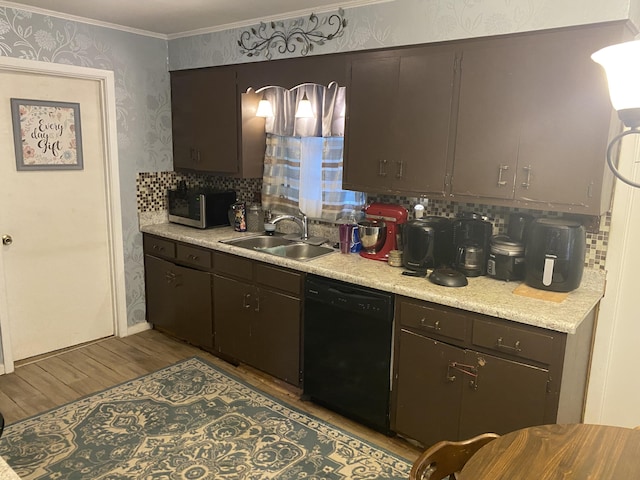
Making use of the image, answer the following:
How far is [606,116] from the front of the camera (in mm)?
2174

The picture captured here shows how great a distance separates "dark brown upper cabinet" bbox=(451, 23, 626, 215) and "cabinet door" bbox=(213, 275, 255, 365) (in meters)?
1.60

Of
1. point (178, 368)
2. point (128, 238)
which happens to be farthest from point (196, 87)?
point (178, 368)

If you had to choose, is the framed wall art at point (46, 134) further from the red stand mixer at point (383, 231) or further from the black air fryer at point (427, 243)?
the black air fryer at point (427, 243)

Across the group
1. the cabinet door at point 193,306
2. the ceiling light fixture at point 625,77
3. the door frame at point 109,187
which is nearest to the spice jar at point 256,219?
the cabinet door at point 193,306

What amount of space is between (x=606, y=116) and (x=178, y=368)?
305 centimetres

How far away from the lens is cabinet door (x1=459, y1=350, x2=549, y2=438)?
7.15ft

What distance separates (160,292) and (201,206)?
813mm

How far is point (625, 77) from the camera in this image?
1.16 meters

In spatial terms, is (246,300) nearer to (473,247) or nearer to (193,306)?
(193,306)

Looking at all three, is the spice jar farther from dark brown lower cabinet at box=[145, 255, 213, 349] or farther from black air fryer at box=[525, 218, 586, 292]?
black air fryer at box=[525, 218, 586, 292]

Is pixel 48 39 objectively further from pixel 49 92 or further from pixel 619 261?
pixel 619 261

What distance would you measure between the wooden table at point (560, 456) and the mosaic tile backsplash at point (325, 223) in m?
1.25

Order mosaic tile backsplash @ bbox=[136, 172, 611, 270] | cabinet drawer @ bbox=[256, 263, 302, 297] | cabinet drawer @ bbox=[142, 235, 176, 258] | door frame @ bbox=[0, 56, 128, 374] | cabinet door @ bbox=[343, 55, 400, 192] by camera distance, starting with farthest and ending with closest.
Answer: cabinet drawer @ bbox=[142, 235, 176, 258] → door frame @ bbox=[0, 56, 128, 374] → cabinet drawer @ bbox=[256, 263, 302, 297] → cabinet door @ bbox=[343, 55, 400, 192] → mosaic tile backsplash @ bbox=[136, 172, 611, 270]

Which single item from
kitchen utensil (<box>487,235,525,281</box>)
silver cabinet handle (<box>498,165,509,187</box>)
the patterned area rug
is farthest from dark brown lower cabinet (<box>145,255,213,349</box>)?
silver cabinet handle (<box>498,165,509,187</box>)
